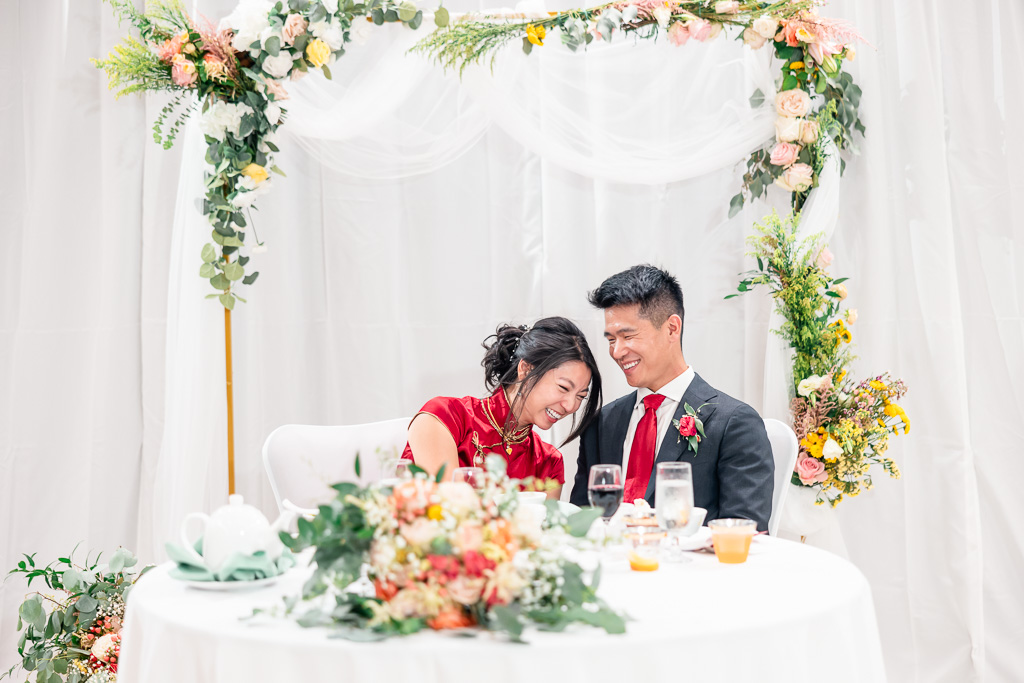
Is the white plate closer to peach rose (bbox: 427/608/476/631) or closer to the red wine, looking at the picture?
peach rose (bbox: 427/608/476/631)

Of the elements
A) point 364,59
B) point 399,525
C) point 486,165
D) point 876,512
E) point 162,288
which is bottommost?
point 876,512

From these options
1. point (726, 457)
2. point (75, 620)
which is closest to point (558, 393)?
point (726, 457)

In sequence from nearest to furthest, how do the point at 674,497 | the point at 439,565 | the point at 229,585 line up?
1. the point at 439,565
2. the point at 229,585
3. the point at 674,497

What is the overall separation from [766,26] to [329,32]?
1.54 metres

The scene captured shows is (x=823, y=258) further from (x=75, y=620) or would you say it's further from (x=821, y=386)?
(x=75, y=620)

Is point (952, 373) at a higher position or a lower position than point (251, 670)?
higher

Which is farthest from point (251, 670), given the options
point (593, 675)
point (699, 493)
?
point (699, 493)

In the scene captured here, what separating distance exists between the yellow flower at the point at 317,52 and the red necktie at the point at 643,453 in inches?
61.3

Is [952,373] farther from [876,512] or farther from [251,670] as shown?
[251,670]

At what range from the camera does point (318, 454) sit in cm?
308

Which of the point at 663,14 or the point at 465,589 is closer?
the point at 465,589

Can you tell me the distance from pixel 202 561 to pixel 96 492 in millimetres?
2402

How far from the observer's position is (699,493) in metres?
2.77

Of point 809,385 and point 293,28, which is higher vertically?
point 293,28
